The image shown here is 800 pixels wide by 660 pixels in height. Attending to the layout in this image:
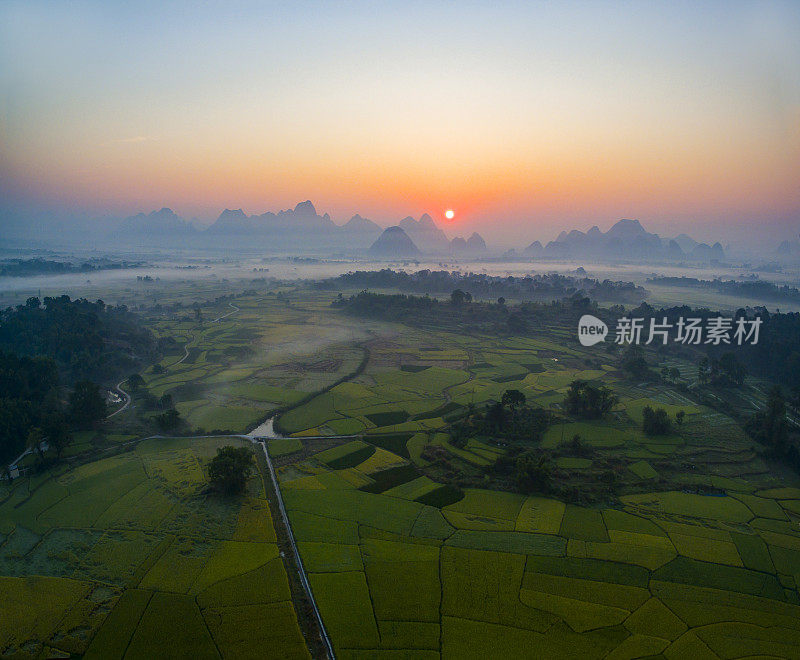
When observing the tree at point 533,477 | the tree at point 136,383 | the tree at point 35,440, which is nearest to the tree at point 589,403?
the tree at point 533,477

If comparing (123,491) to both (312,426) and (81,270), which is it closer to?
(312,426)

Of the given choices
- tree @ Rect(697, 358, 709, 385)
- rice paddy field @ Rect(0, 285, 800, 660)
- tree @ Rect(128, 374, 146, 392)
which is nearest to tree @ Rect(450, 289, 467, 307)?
tree @ Rect(697, 358, 709, 385)

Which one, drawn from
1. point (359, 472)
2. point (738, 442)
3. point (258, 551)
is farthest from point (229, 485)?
point (738, 442)

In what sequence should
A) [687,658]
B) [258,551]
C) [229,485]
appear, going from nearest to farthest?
[687,658] < [258,551] < [229,485]

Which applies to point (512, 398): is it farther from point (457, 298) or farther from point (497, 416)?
point (457, 298)

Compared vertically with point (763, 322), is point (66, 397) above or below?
below

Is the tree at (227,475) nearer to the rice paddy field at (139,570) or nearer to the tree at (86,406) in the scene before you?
the rice paddy field at (139,570)

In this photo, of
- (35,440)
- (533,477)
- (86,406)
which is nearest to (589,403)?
(533,477)

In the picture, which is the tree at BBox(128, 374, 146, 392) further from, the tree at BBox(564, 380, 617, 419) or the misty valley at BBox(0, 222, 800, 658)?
the tree at BBox(564, 380, 617, 419)
